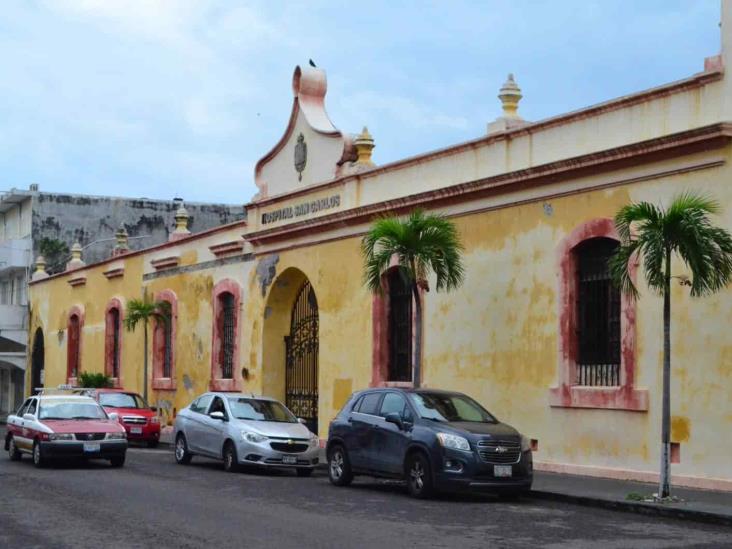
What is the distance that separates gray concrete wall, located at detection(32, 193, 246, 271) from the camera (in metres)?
55.3

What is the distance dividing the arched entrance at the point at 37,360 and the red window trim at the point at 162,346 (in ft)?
53.8

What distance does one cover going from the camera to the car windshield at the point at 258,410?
2322cm

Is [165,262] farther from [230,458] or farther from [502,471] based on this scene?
[502,471]

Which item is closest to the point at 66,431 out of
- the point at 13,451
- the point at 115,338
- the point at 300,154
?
the point at 13,451

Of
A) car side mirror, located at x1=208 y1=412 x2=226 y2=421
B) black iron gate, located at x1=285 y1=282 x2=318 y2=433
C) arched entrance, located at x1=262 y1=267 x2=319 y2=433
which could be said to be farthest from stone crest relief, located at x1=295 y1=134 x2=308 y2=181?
car side mirror, located at x1=208 y1=412 x2=226 y2=421

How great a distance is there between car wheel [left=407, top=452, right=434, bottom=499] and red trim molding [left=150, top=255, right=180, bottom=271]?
67.5ft

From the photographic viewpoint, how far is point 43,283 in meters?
52.4

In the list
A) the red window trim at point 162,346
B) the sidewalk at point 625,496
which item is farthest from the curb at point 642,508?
the red window trim at point 162,346

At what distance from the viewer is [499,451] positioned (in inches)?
686

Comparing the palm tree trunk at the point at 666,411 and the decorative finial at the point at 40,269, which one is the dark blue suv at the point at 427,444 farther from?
the decorative finial at the point at 40,269

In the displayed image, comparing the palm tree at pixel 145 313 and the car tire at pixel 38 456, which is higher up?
the palm tree at pixel 145 313

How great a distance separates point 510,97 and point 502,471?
8.61m

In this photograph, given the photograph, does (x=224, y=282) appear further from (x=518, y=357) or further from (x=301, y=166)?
(x=518, y=357)

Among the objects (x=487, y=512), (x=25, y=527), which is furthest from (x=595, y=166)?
(x=25, y=527)
